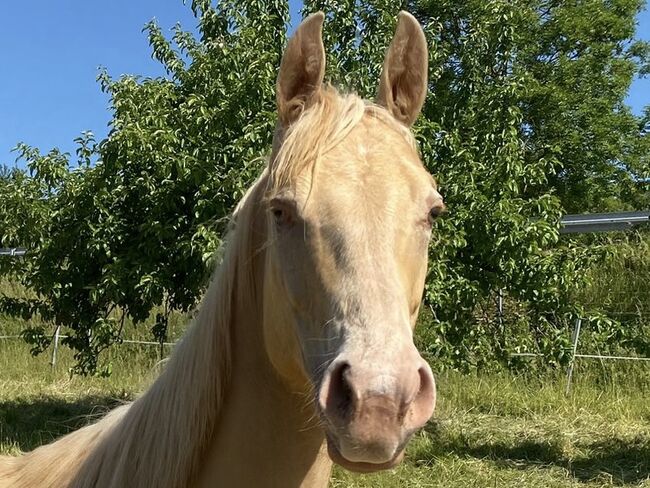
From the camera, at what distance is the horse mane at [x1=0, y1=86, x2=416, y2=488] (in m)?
1.78

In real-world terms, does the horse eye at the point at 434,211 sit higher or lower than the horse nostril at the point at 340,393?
higher

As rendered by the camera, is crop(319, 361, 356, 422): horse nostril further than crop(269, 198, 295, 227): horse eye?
No

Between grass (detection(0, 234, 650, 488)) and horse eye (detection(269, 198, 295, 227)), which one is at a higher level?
horse eye (detection(269, 198, 295, 227))

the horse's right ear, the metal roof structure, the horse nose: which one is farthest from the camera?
the metal roof structure

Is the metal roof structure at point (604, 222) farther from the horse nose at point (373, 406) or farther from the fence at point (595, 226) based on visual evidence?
the horse nose at point (373, 406)

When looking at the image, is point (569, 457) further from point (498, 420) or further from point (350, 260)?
point (350, 260)

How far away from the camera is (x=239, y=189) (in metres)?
4.95

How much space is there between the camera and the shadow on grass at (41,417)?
645cm

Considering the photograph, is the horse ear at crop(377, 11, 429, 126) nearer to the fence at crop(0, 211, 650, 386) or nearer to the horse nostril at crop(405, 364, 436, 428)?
the horse nostril at crop(405, 364, 436, 428)


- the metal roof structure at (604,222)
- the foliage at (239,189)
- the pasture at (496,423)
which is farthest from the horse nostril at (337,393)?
the metal roof structure at (604,222)

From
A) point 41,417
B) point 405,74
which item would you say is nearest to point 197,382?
point 405,74

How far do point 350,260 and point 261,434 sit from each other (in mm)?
585

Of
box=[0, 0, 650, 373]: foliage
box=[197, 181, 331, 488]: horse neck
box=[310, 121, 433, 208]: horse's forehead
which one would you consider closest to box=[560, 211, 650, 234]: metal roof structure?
box=[0, 0, 650, 373]: foliage

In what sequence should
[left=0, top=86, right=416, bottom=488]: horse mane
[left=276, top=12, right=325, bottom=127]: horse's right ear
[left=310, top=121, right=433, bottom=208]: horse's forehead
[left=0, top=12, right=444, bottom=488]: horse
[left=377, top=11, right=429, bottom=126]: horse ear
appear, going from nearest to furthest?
[left=0, top=12, right=444, bottom=488]: horse
[left=310, top=121, right=433, bottom=208]: horse's forehead
[left=0, top=86, right=416, bottom=488]: horse mane
[left=276, top=12, right=325, bottom=127]: horse's right ear
[left=377, top=11, right=429, bottom=126]: horse ear
